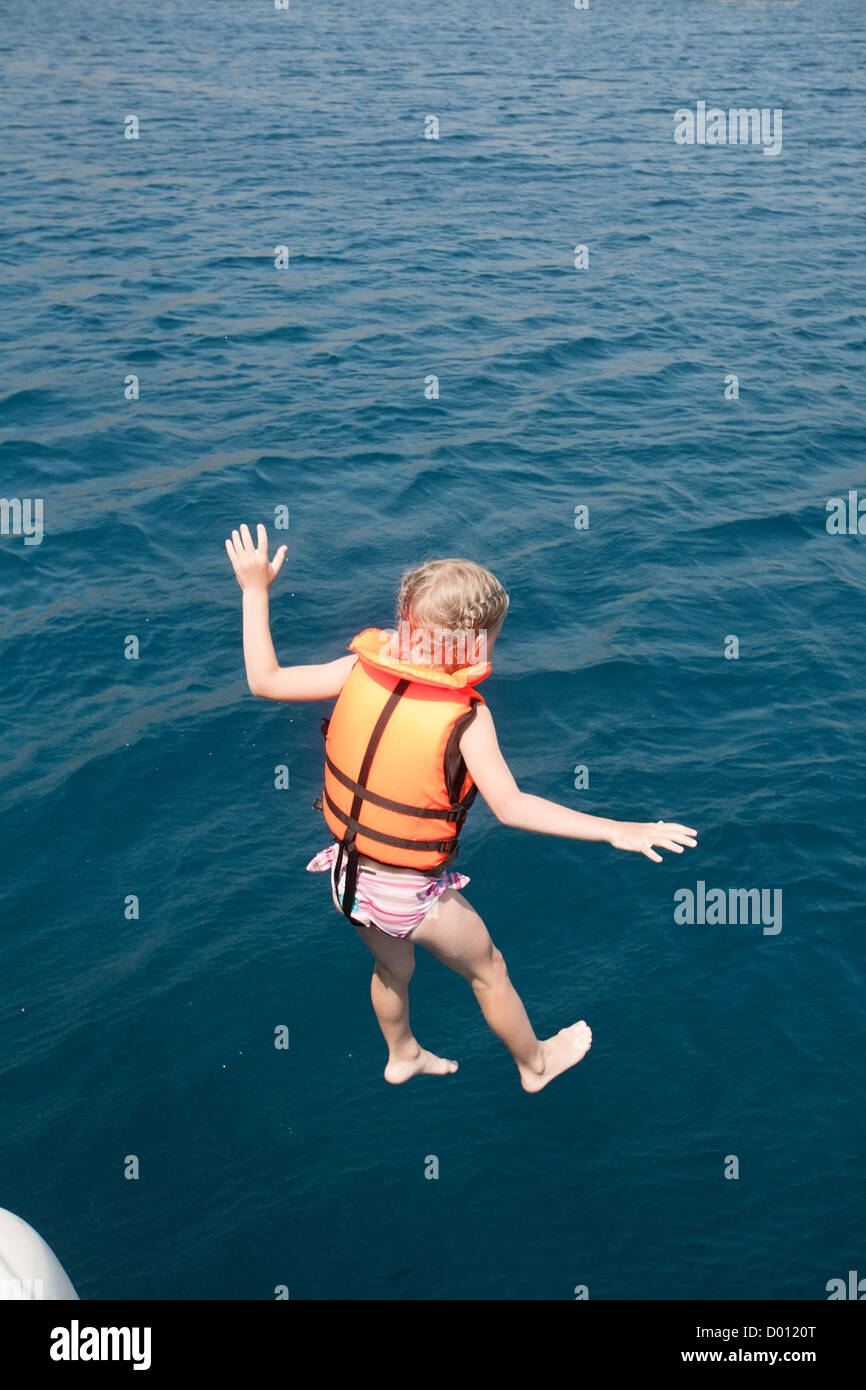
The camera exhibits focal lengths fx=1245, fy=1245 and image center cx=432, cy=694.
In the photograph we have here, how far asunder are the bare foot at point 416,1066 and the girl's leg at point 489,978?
51 cm

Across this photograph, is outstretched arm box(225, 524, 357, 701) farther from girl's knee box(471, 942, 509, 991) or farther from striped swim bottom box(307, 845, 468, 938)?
girl's knee box(471, 942, 509, 991)

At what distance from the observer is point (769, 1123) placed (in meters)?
6.84

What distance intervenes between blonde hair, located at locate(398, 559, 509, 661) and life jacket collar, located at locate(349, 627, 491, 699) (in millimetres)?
159

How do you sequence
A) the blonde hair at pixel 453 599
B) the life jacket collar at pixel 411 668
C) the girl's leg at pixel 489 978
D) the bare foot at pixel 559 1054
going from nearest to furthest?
1. the blonde hair at pixel 453 599
2. the life jacket collar at pixel 411 668
3. the girl's leg at pixel 489 978
4. the bare foot at pixel 559 1054

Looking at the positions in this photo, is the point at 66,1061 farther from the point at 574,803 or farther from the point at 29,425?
the point at 29,425

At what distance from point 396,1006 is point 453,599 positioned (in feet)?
7.65

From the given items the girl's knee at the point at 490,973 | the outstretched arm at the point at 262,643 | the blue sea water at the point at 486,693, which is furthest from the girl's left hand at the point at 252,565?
the blue sea water at the point at 486,693

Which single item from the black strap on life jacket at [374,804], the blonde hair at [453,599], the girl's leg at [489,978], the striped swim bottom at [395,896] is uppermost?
the blonde hair at [453,599]

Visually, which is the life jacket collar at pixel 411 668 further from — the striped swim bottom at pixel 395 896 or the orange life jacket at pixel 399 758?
the striped swim bottom at pixel 395 896

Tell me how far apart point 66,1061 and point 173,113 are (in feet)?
79.2

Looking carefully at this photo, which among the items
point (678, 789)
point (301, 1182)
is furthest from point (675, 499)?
point (301, 1182)

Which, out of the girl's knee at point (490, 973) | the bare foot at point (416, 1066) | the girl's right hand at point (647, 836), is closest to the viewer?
the girl's right hand at point (647, 836)

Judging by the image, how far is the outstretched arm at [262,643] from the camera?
5.09m

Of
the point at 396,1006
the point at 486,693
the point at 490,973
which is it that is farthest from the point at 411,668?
the point at 486,693
